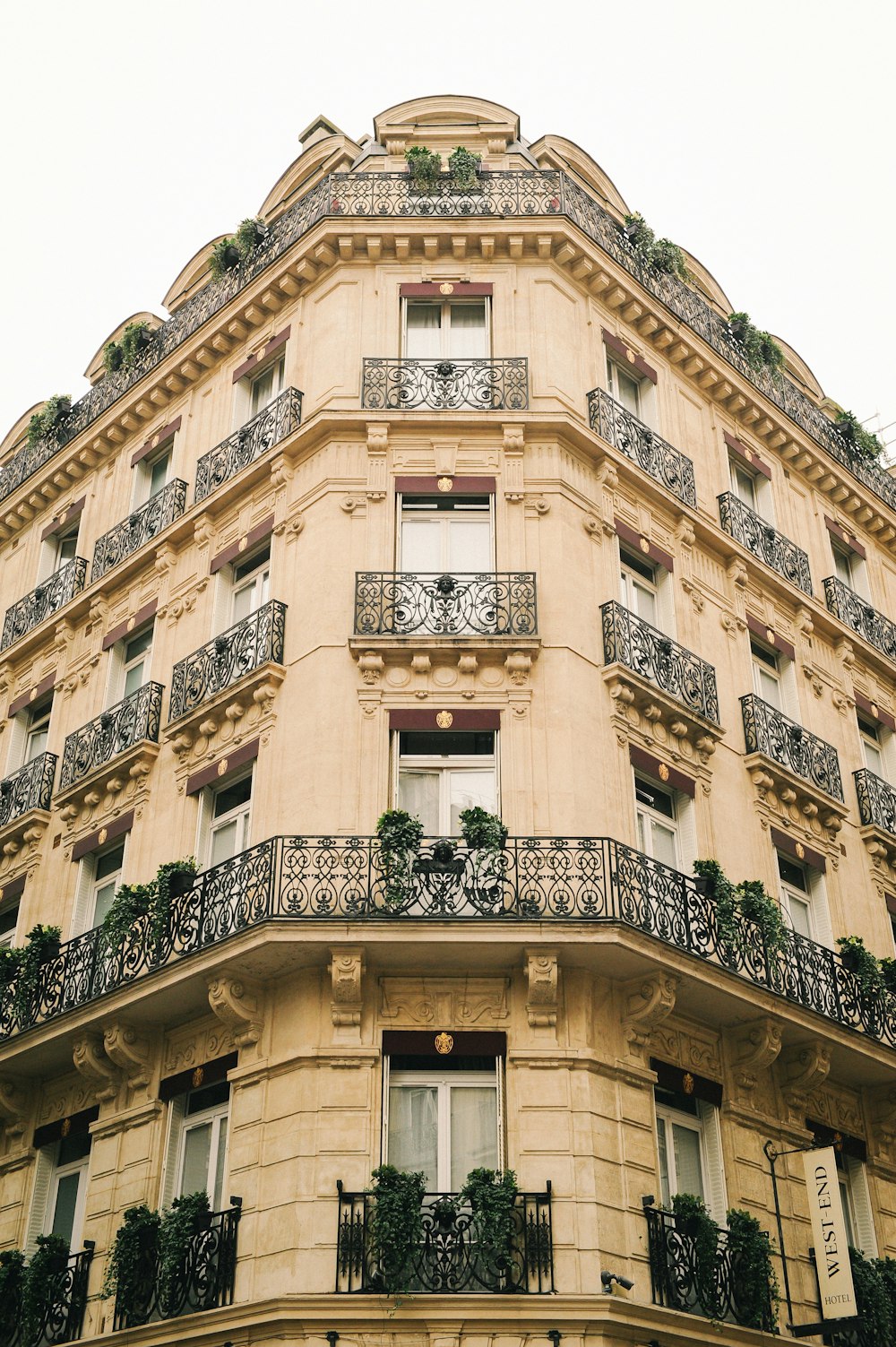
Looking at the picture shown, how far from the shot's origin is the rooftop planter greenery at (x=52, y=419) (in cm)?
2791

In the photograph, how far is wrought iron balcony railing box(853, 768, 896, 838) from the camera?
74.8 ft

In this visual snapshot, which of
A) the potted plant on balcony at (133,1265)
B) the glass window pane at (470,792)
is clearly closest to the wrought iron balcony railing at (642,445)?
the glass window pane at (470,792)

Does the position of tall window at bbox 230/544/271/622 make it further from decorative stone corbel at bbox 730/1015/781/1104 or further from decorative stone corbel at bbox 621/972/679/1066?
decorative stone corbel at bbox 730/1015/781/1104

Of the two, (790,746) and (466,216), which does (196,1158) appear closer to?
(790,746)

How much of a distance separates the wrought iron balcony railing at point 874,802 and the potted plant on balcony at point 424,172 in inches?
457

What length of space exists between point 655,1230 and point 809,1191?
100 inches

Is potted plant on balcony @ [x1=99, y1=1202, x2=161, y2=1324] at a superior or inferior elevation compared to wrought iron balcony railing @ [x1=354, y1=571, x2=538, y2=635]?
inferior

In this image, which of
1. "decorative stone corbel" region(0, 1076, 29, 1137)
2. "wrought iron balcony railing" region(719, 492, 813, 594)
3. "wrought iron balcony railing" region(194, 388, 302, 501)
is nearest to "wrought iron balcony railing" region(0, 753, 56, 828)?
"decorative stone corbel" region(0, 1076, 29, 1137)

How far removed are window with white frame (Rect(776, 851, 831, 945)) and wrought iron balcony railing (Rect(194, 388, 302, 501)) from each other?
9574mm

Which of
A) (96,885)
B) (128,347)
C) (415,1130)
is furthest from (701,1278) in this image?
(128,347)

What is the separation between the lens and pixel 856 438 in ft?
92.5

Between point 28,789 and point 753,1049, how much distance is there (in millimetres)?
12074

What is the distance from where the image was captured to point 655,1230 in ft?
50.3

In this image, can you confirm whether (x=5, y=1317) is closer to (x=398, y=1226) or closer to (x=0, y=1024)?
(x=0, y=1024)
